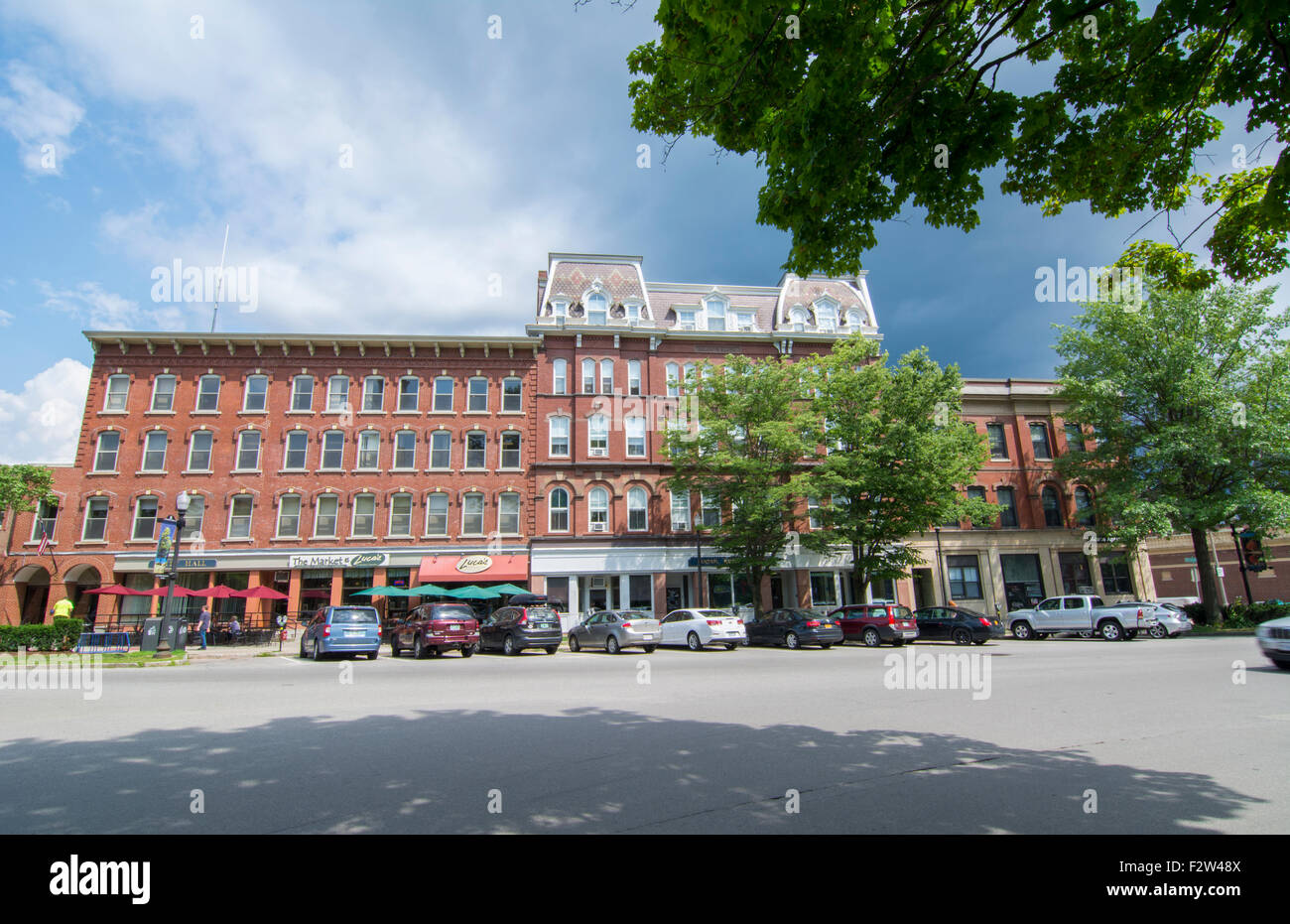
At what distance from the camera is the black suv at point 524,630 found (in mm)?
20969

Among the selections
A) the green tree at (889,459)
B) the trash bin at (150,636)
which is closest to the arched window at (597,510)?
the green tree at (889,459)

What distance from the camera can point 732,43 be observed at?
5062 mm

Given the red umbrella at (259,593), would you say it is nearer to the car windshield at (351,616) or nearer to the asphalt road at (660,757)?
the car windshield at (351,616)

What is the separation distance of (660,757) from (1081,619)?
25346 mm

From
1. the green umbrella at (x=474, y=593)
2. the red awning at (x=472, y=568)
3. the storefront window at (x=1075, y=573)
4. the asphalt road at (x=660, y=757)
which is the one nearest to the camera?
the asphalt road at (x=660, y=757)

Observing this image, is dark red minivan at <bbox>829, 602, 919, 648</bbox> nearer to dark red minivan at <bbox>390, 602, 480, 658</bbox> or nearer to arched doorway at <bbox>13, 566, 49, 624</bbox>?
dark red minivan at <bbox>390, 602, 480, 658</bbox>

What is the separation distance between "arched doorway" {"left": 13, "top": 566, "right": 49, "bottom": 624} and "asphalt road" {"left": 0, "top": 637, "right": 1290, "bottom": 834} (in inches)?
968

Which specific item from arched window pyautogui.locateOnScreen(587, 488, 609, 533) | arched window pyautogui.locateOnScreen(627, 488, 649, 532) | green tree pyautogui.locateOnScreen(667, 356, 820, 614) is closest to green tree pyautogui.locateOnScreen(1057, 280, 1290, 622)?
green tree pyautogui.locateOnScreen(667, 356, 820, 614)

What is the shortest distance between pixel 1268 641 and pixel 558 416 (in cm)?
2780

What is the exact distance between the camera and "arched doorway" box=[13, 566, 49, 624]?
2940 cm

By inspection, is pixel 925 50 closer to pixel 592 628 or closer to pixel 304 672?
pixel 304 672

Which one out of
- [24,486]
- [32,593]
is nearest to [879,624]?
[24,486]

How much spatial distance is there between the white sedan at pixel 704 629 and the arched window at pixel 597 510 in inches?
391

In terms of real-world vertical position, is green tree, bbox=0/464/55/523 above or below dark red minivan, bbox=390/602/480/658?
above
